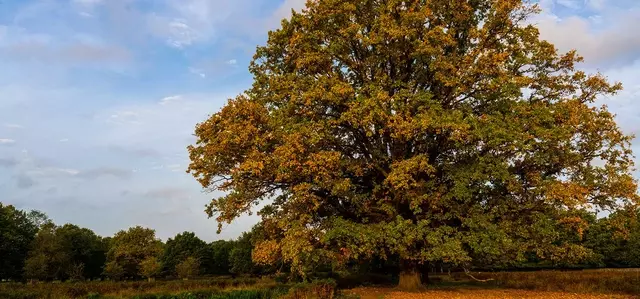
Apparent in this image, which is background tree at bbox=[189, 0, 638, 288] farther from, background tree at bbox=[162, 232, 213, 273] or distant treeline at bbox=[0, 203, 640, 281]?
background tree at bbox=[162, 232, 213, 273]

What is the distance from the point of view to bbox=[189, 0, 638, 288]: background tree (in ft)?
71.2

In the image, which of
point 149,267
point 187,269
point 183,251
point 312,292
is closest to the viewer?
point 312,292

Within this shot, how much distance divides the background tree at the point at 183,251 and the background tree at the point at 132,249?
7745 mm

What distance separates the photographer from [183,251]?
3396 inches

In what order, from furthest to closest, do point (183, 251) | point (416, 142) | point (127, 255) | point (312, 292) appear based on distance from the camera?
point (183, 251)
point (127, 255)
point (416, 142)
point (312, 292)

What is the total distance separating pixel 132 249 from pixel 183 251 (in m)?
14.6

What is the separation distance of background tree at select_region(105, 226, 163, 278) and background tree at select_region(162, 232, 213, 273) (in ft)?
25.4

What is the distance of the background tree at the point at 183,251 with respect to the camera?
85.7m

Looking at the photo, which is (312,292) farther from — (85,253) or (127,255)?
(85,253)

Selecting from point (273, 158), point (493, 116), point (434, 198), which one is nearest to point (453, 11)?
point (493, 116)

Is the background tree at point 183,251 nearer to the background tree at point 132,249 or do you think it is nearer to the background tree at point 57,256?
the background tree at point 132,249

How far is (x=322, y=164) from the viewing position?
A: 21.4 m

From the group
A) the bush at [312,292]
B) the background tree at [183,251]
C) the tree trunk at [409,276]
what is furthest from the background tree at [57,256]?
the bush at [312,292]

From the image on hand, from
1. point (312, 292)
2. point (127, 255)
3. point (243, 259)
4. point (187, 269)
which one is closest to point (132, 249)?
point (127, 255)
